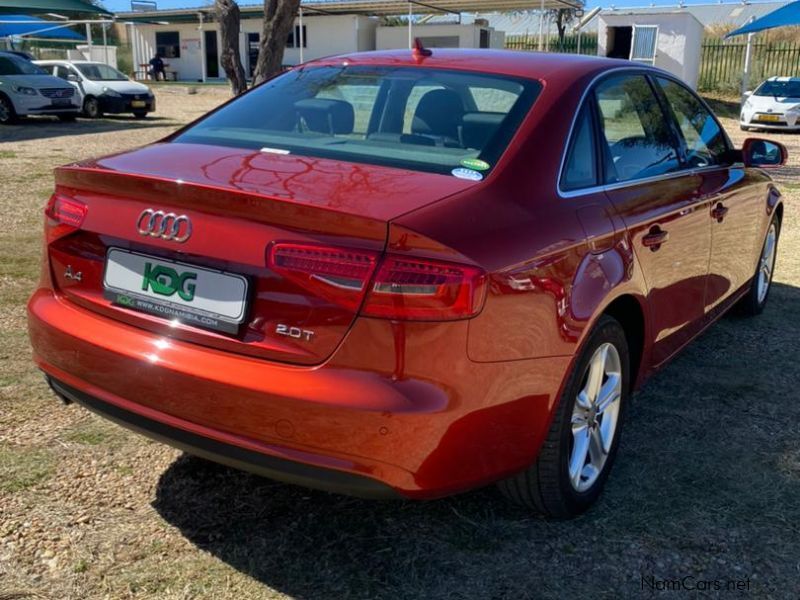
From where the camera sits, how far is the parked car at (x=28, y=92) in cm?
1784

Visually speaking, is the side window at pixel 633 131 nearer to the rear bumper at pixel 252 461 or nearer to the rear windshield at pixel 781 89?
the rear bumper at pixel 252 461

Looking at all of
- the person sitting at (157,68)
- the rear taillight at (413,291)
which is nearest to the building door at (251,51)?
the person sitting at (157,68)

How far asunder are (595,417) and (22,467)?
2.18m

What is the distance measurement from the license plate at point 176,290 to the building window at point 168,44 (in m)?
43.0

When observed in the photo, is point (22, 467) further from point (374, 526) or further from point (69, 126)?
point (69, 126)

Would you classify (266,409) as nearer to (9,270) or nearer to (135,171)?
(135,171)

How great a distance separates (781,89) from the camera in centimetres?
2097

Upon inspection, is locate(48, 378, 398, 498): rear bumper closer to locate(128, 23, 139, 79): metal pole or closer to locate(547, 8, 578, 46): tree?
locate(547, 8, 578, 46): tree

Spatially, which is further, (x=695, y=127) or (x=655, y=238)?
(x=695, y=127)

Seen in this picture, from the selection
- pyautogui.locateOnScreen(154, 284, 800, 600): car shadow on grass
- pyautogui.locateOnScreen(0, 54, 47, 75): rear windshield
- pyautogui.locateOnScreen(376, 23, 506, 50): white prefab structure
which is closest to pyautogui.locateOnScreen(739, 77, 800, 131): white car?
pyautogui.locateOnScreen(376, 23, 506, 50): white prefab structure

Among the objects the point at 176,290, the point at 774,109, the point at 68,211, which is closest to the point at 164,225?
the point at 176,290

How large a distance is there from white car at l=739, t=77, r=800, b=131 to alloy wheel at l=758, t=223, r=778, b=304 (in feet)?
54.3

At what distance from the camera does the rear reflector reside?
8.55 ft

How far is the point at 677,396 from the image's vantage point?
407 cm
